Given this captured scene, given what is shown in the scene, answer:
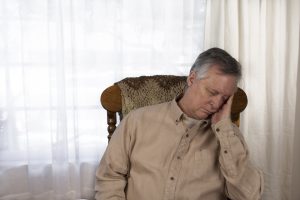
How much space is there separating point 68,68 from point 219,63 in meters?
1.04

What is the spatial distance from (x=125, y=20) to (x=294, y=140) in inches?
56.7

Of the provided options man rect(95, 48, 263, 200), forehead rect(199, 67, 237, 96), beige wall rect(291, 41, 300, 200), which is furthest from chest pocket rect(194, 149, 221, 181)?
beige wall rect(291, 41, 300, 200)

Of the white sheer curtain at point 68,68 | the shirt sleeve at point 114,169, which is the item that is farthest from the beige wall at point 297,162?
the shirt sleeve at point 114,169

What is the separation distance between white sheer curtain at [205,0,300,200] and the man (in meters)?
0.85

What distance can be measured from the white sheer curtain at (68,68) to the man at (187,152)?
0.70 m

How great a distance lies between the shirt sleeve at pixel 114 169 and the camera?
1171 millimetres

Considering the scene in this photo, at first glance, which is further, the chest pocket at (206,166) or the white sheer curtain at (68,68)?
the white sheer curtain at (68,68)

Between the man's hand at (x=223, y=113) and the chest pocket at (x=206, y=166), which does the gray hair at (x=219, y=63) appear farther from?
the chest pocket at (x=206, y=166)

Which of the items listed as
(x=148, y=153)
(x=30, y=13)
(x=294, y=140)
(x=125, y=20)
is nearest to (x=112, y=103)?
(x=148, y=153)

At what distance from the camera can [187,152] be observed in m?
1.19

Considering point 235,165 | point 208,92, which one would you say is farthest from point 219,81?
point 235,165

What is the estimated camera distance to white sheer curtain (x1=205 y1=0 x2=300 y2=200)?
1.90 metres

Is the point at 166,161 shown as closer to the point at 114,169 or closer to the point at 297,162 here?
the point at 114,169

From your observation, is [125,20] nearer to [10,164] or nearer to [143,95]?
[143,95]
